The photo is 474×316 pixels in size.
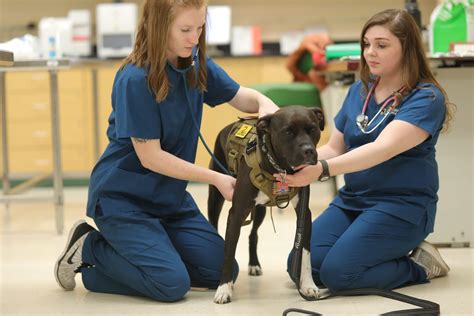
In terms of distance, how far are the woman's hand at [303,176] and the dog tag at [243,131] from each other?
0.24 meters

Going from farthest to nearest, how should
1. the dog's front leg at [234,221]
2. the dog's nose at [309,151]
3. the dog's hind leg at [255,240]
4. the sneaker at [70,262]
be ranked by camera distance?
the dog's hind leg at [255,240] < the sneaker at [70,262] < the dog's front leg at [234,221] < the dog's nose at [309,151]

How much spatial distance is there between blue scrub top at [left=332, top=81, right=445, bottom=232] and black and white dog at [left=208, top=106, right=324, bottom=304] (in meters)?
0.33

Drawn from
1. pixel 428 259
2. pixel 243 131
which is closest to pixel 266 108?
pixel 243 131

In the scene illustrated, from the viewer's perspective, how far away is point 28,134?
6035 millimetres

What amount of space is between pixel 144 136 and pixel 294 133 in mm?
505

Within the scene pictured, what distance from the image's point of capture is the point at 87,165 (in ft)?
19.9

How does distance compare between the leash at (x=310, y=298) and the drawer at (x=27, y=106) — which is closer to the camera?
the leash at (x=310, y=298)

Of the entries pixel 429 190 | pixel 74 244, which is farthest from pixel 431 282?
pixel 74 244

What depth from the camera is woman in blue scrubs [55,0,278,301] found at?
2.44 meters

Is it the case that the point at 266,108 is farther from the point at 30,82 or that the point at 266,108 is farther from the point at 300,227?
the point at 30,82

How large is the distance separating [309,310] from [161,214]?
644mm

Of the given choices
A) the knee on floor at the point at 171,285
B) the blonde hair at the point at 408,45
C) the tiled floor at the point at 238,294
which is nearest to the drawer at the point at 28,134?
the tiled floor at the point at 238,294

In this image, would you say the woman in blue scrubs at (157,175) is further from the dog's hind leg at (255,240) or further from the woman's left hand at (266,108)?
the dog's hind leg at (255,240)

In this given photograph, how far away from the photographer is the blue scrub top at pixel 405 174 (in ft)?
8.39
